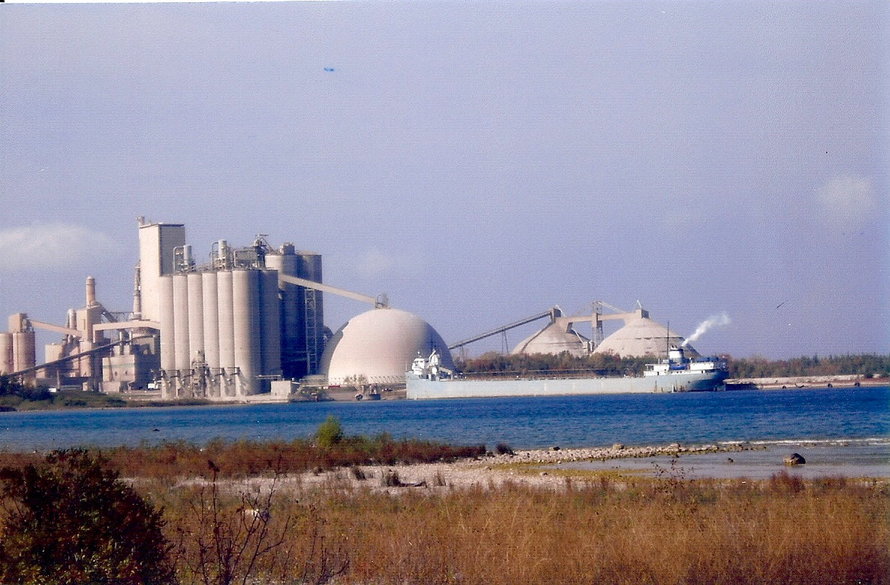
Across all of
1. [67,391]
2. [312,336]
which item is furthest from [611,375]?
[67,391]

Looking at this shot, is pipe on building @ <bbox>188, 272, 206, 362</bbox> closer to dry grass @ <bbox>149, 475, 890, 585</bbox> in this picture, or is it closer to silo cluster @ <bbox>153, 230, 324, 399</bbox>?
silo cluster @ <bbox>153, 230, 324, 399</bbox>

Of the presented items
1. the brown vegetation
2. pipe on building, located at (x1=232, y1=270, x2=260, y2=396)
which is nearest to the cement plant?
pipe on building, located at (x1=232, y1=270, x2=260, y2=396)

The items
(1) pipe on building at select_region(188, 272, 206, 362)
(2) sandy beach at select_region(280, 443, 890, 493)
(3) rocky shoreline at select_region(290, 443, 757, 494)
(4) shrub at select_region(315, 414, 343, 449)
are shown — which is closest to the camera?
(3) rocky shoreline at select_region(290, 443, 757, 494)

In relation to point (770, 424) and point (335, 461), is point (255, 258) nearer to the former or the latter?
point (770, 424)

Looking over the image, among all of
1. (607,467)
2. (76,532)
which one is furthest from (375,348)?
(76,532)

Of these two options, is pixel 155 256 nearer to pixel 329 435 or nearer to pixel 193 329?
pixel 193 329

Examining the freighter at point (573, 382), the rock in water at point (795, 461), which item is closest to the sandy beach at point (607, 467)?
the rock in water at point (795, 461)
